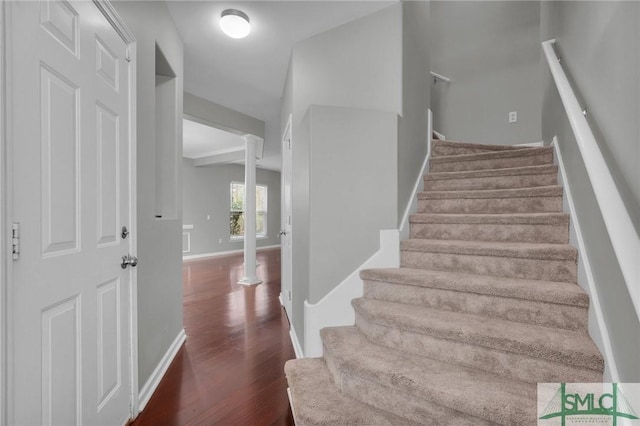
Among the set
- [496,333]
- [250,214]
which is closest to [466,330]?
[496,333]

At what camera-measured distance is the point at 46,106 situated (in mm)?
995

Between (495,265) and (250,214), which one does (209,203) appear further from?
(495,265)

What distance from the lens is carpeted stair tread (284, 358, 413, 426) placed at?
4.20 feet

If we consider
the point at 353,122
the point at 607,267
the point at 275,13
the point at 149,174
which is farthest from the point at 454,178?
the point at 149,174

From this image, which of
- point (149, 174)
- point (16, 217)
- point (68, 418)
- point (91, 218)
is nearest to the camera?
point (16, 217)

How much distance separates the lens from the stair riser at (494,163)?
2344 millimetres

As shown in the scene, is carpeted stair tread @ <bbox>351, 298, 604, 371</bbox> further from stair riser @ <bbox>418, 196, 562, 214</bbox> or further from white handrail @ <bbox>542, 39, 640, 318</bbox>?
stair riser @ <bbox>418, 196, 562, 214</bbox>

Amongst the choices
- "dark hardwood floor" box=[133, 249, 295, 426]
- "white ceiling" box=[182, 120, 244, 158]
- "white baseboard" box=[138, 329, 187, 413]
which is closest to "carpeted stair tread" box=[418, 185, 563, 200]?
"dark hardwood floor" box=[133, 249, 295, 426]

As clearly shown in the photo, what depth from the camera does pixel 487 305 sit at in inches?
59.7

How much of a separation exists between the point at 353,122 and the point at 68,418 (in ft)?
6.67

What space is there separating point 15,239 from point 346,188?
1.60 m

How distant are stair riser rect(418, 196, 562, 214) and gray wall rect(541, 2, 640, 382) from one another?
0.20m

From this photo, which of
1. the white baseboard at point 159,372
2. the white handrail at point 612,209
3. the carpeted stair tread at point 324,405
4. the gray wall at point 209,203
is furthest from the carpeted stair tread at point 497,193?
the gray wall at point 209,203

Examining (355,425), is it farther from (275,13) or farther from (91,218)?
(275,13)
